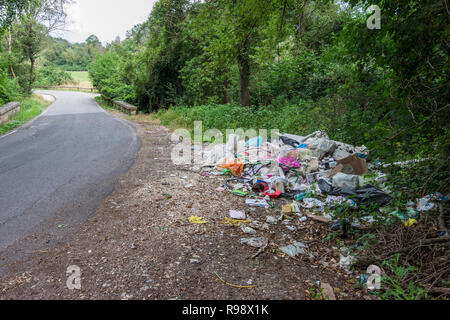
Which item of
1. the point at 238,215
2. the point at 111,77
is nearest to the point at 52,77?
the point at 111,77

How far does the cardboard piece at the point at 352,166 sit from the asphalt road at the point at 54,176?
462cm

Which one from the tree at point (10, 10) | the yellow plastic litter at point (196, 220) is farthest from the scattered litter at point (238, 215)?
the tree at point (10, 10)

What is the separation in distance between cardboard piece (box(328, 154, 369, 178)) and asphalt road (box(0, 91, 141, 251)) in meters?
4.62

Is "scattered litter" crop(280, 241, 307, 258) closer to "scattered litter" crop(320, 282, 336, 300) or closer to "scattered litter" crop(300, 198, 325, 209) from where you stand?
"scattered litter" crop(320, 282, 336, 300)

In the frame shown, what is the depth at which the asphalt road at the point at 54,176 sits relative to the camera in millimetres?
3789

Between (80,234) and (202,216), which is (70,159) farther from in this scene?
(202,216)

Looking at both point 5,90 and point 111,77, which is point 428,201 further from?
point 111,77

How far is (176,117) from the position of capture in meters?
12.9

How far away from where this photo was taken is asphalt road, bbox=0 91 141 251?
379 centimetres

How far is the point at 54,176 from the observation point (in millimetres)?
5574

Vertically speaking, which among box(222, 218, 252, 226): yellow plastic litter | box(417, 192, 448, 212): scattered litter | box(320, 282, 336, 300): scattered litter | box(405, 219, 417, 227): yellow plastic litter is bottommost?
box(320, 282, 336, 300): scattered litter

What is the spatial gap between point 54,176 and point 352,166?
6211 mm

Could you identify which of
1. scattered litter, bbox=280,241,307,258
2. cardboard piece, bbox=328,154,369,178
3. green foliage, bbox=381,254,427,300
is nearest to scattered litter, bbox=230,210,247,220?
scattered litter, bbox=280,241,307,258

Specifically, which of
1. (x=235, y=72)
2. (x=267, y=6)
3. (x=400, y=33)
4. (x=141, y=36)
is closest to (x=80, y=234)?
(x=400, y=33)
